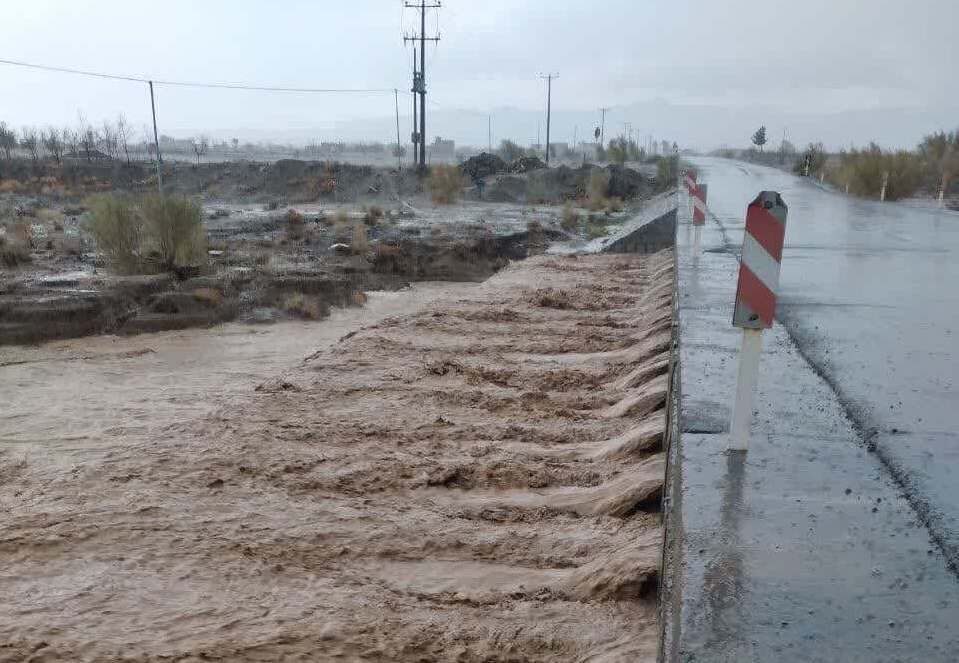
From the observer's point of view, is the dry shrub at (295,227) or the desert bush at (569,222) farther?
the desert bush at (569,222)

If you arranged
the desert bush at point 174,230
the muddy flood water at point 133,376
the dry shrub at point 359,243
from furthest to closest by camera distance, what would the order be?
the dry shrub at point 359,243 < the desert bush at point 174,230 < the muddy flood water at point 133,376

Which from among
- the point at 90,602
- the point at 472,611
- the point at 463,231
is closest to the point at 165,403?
the point at 90,602

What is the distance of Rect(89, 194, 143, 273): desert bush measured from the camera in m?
17.8

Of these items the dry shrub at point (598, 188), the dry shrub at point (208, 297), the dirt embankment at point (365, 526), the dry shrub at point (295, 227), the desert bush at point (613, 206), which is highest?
the dry shrub at point (598, 188)

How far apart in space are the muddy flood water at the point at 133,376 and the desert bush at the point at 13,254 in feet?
21.0

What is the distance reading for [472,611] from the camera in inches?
161

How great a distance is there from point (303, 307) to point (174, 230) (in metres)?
4.96

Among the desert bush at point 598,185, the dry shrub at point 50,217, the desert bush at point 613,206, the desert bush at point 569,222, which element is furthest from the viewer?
the desert bush at point 598,185

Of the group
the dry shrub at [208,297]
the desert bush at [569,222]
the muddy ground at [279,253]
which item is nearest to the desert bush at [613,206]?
the muddy ground at [279,253]

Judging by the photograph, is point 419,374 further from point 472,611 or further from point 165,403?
point 472,611

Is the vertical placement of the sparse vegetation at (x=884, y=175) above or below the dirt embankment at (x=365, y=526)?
above

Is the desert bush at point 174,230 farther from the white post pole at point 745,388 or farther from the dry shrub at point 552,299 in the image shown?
the white post pole at point 745,388

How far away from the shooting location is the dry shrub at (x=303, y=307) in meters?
15.8

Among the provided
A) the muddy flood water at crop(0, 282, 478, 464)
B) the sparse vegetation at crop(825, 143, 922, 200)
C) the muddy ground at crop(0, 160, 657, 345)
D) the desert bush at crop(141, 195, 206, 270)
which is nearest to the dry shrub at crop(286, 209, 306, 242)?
the muddy ground at crop(0, 160, 657, 345)
